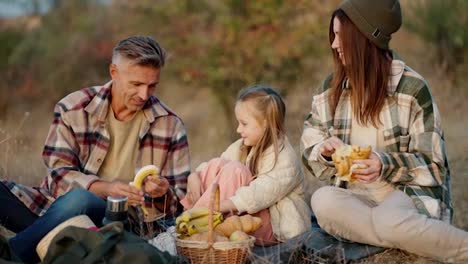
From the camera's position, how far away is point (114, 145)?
171 inches

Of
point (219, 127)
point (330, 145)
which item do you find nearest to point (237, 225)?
point (330, 145)

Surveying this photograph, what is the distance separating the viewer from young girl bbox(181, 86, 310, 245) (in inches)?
163

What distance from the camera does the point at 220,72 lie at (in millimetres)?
12258

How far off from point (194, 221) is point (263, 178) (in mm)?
499

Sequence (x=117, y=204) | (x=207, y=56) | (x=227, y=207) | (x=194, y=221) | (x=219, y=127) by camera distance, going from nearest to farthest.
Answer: (x=117, y=204), (x=194, y=221), (x=227, y=207), (x=207, y=56), (x=219, y=127)

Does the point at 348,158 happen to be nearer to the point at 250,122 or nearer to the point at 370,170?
the point at 370,170

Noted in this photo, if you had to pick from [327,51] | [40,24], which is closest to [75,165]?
[327,51]

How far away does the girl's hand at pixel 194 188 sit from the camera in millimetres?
4242

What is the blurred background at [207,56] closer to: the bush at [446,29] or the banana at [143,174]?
the bush at [446,29]

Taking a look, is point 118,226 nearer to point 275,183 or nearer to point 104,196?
Answer: point 104,196

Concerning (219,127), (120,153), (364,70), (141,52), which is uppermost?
(141,52)

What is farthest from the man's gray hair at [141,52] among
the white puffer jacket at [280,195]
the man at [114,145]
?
the white puffer jacket at [280,195]

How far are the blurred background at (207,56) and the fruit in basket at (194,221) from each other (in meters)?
1.98

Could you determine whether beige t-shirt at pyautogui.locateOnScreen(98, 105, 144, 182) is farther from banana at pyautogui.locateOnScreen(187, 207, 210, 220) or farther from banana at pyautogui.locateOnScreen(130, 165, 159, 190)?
banana at pyautogui.locateOnScreen(187, 207, 210, 220)
